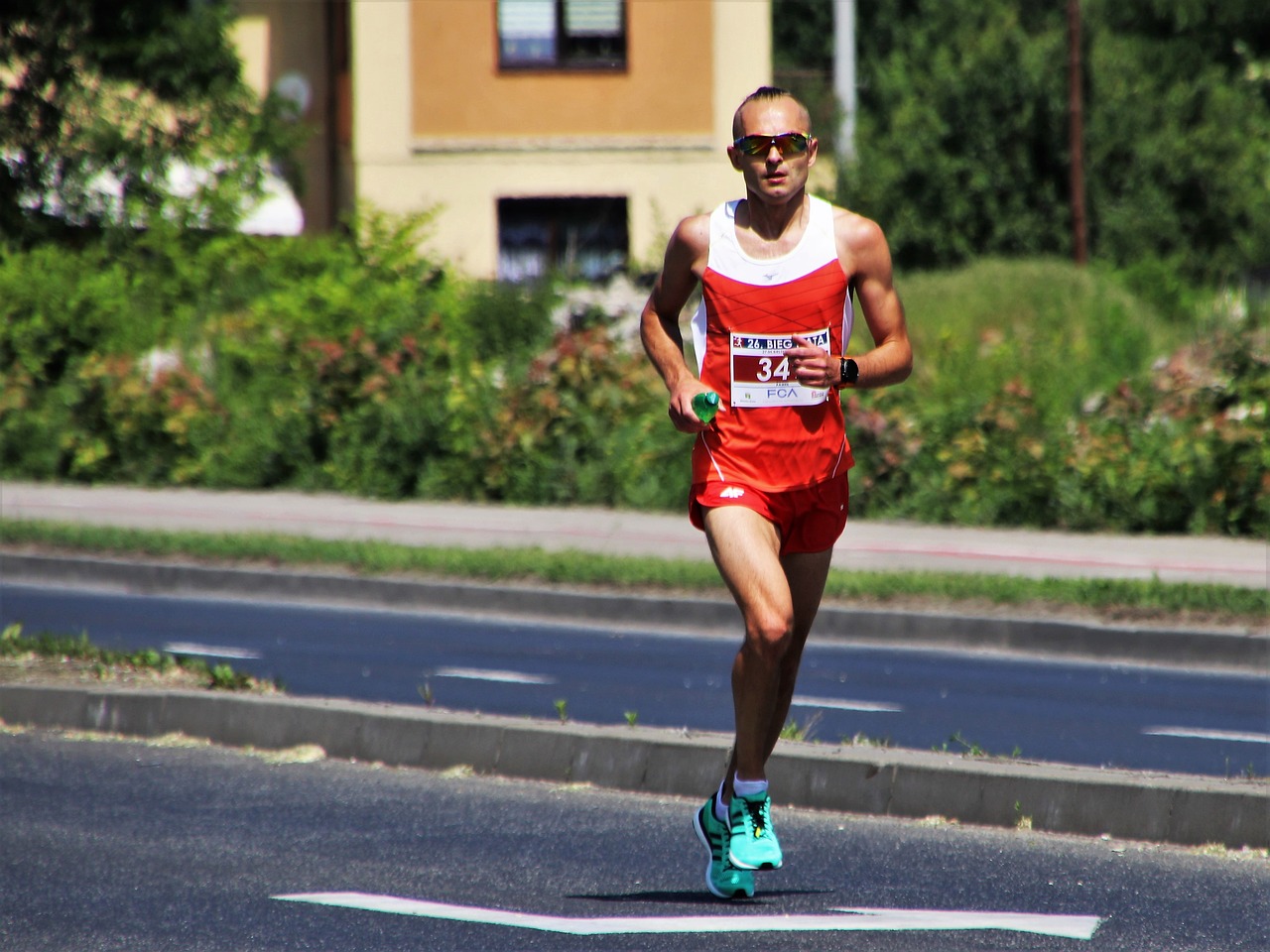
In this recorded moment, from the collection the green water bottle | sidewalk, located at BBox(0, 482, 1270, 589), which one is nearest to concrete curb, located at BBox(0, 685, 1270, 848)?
the green water bottle

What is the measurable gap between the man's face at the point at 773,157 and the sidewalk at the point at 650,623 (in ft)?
7.15

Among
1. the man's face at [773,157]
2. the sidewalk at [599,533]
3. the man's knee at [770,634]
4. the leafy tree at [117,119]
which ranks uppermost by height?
the leafy tree at [117,119]

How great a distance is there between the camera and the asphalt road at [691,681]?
8.21 meters

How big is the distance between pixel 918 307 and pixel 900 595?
13.0 metres

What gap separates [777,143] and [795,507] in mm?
944

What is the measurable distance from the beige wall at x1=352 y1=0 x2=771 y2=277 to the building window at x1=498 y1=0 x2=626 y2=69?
0.71 ft

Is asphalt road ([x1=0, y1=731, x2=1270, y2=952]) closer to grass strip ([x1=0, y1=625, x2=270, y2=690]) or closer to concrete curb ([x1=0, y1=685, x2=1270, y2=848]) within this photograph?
concrete curb ([x1=0, y1=685, x2=1270, y2=848])

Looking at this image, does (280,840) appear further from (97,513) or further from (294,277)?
(294,277)

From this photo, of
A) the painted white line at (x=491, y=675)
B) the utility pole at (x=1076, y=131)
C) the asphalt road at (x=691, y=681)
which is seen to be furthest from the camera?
the utility pole at (x=1076, y=131)

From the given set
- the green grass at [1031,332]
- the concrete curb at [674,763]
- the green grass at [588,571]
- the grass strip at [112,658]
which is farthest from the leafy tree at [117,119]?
the concrete curb at [674,763]

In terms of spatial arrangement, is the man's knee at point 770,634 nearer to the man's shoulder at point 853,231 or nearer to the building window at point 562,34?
the man's shoulder at point 853,231

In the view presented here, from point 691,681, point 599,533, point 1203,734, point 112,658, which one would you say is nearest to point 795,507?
point 1203,734

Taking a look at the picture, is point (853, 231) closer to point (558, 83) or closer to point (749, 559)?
point (749, 559)

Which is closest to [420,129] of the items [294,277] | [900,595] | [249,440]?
[294,277]
